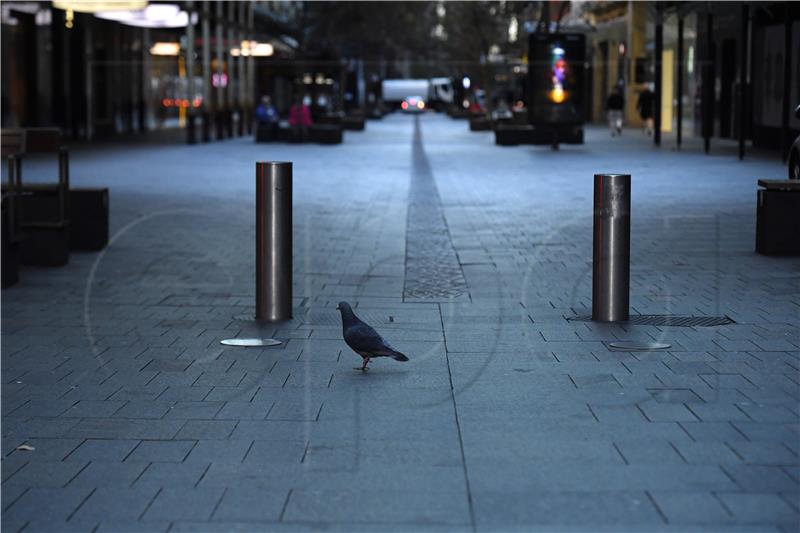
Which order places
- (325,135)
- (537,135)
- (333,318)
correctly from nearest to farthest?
1. (333,318)
2. (537,135)
3. (325,135)

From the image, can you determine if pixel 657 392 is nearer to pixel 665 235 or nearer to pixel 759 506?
pixel 759 506

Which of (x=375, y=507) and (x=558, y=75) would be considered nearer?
(x=375, y=507)

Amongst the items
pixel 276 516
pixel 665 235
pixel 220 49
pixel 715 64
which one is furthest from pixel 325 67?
pixel 276 516

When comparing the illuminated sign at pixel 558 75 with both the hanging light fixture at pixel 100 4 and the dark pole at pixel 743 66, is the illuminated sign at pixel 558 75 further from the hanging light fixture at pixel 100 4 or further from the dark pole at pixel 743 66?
the hanging light fixture at pixel 100 4

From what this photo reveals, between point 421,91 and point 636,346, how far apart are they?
3877 inches

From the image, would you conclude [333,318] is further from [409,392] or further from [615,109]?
[615,109]

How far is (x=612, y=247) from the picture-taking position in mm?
8266

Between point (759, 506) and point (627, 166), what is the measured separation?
2024 cm

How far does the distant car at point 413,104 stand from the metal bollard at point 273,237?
94762mm

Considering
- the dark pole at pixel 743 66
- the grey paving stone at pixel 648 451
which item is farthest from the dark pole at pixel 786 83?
the grey paving stone at pixel 648 451

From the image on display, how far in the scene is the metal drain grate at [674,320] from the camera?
827 centimetres

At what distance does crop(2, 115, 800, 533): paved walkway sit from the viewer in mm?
4621

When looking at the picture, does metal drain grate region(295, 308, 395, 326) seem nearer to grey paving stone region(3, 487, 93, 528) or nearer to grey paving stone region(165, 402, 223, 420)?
grey paving stone region(165, 402, 223, 420)

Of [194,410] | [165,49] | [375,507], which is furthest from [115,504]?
[165,49]
